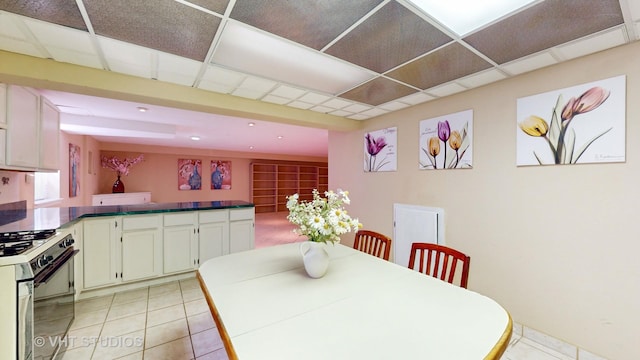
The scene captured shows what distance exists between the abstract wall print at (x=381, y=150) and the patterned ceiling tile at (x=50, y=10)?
307cm

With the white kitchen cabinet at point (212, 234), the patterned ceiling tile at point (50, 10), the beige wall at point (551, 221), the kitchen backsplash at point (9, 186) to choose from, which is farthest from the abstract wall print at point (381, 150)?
the kitchen backsplash at point (9, 186)

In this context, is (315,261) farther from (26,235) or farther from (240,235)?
(240,235)

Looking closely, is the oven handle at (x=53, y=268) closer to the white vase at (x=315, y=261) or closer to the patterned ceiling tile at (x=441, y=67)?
the white vase at (x=315, y=261)

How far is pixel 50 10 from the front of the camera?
1.32 meters

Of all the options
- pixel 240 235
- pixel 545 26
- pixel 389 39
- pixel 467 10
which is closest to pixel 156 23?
pixel 389 39

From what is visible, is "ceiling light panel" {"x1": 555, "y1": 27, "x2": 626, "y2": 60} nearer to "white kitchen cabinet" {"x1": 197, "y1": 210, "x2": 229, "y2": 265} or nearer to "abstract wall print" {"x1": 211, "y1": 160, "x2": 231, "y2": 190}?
"white kitchen cabinet" {"x1": 197, "y1": 210, "x2": 229, "y2": 265}

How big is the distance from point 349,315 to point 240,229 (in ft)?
9.08

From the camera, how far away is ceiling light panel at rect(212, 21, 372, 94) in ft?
5.42

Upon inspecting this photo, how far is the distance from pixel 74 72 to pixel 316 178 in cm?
916

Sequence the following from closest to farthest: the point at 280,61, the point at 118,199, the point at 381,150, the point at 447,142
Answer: the point at 280,61, the point at 447,142, the point at 381,150, the point at 118,199

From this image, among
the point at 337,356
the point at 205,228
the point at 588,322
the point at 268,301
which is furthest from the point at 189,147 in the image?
the point at 588,322

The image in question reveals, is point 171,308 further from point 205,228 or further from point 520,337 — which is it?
point 520,337

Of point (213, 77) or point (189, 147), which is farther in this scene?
point (189, 147)

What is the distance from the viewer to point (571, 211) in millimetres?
1881
